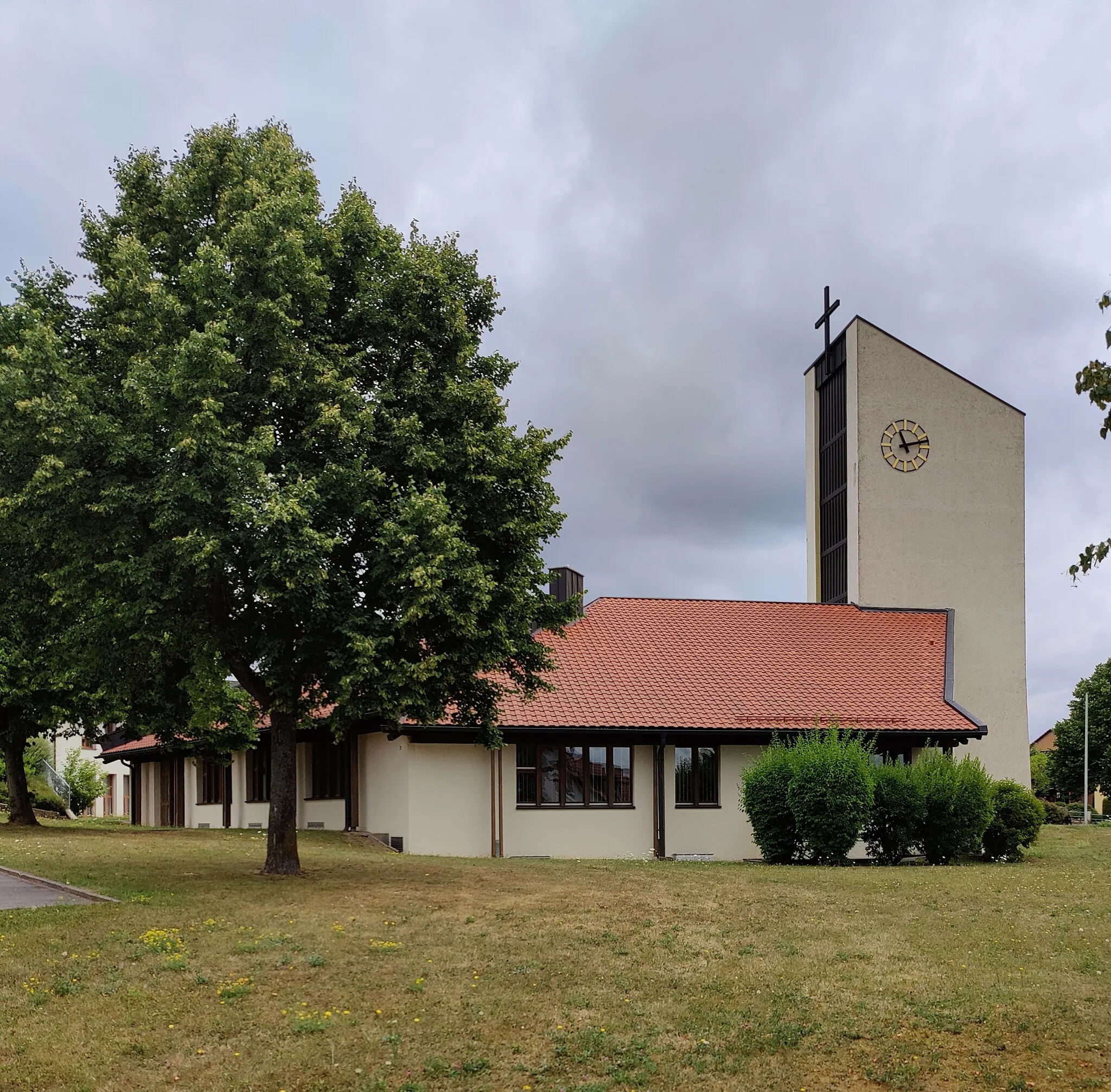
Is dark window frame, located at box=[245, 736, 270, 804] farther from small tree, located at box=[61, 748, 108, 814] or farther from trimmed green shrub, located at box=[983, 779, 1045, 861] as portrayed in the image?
small tree, located at box=[61, 748, 108, 814]

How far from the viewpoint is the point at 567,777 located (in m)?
29.4

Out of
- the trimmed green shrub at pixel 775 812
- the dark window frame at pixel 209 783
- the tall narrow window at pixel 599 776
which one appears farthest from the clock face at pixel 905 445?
the dark window frame at pixel 209 783

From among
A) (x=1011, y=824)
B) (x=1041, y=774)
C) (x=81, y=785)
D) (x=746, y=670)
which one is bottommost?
(x=1041, y=774)

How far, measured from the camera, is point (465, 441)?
60.2 ft

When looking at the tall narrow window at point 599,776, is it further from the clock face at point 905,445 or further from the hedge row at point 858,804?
the clock face at point 905,445

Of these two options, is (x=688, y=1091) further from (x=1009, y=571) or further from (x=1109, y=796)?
(x=1109, y=796)

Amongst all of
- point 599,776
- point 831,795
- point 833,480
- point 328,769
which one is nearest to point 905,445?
point 833,480

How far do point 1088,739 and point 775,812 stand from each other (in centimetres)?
6146

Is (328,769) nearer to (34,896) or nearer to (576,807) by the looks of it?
(576,807)

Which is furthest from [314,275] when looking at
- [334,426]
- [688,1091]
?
[688,1091]

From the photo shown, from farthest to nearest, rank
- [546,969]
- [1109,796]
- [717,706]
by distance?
[1109,796] → [717,706] → [546,969]

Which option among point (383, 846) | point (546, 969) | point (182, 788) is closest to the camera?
point (546, 969)

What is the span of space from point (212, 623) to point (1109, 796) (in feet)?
258

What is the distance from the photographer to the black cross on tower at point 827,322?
159 ft
